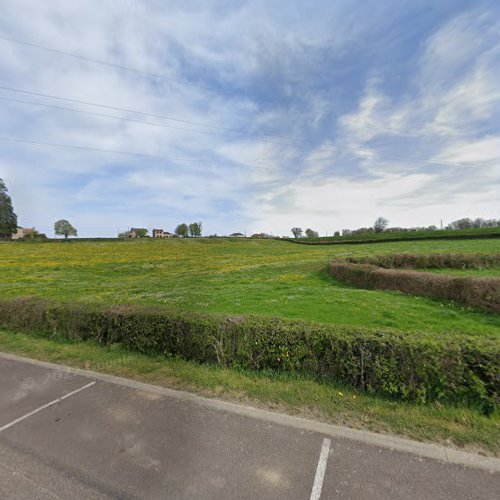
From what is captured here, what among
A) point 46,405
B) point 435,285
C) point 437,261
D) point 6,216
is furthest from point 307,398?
point 6,216

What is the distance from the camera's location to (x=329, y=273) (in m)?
16.3

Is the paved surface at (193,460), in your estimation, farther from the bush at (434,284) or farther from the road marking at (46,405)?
the bush at (434,284)

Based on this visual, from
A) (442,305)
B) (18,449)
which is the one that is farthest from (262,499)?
(442,305)

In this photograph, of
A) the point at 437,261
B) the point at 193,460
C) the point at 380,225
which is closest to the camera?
the point at 193,460

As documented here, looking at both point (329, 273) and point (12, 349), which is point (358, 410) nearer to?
point (12, 349)

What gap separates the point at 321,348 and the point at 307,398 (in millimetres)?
833

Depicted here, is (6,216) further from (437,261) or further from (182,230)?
(437,261)

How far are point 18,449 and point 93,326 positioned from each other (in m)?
3.50

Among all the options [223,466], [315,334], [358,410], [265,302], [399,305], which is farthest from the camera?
[265,302]

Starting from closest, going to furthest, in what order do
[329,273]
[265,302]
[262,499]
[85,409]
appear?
[262,499], [85,409], [265,302], [329,273]

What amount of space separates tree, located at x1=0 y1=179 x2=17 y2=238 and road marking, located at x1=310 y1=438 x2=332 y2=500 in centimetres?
9723

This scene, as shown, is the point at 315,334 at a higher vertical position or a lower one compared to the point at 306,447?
higher

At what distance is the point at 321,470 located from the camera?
2.79m

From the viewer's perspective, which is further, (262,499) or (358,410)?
(358,410)
